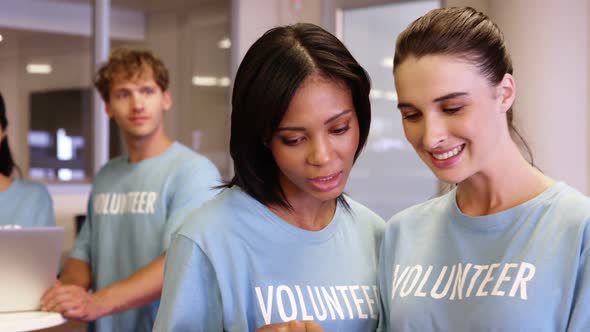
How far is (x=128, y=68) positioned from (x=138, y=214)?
1.88 feet

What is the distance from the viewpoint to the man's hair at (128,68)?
9.43 feet

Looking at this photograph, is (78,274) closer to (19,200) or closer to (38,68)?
(19,200)

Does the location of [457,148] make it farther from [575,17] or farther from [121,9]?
[121,9]

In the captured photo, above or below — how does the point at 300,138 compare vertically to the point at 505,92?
below

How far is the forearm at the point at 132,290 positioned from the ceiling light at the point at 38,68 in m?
3.14

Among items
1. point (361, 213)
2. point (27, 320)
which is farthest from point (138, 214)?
point (361, 213)

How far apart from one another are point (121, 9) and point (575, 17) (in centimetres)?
315

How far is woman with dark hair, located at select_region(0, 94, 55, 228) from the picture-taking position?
2.95m

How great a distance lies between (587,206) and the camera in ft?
4.69

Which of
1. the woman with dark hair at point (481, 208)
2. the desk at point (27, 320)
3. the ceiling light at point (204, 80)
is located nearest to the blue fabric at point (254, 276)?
the woman with dark hair at point (481, 208)

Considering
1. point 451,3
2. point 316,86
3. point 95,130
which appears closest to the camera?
point 316,86

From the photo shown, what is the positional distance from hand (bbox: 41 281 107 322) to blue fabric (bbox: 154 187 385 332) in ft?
2.98

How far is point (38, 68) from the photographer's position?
17.4 ft

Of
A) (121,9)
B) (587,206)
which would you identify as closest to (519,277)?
(587,206)
